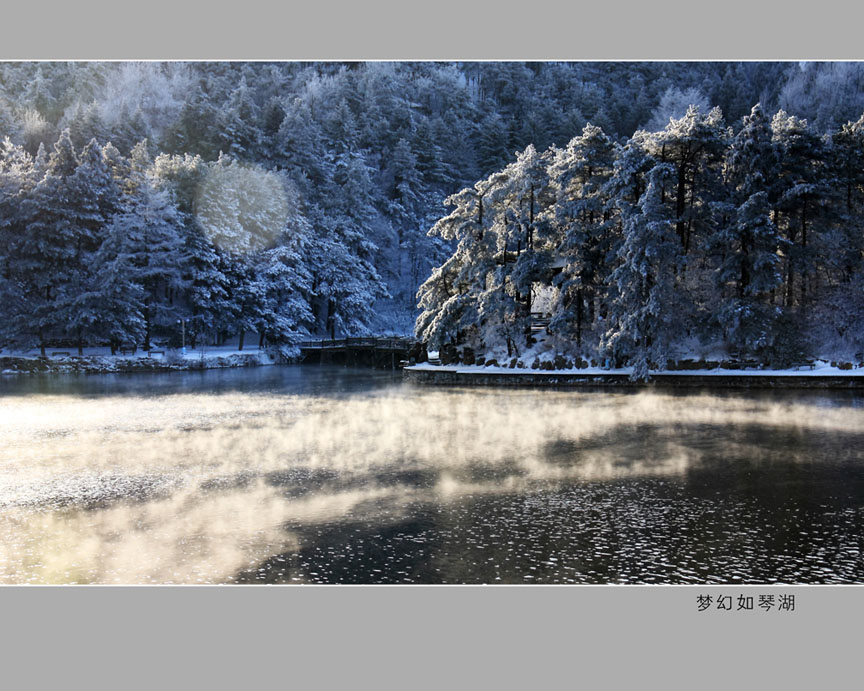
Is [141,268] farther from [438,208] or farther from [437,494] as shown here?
[437,494]

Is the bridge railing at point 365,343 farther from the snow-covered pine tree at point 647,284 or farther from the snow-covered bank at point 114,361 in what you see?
the snow-covered pine tree at point 647,284

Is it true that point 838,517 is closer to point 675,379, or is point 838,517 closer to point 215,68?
point 675,379

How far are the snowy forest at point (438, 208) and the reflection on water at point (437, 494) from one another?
11047mm

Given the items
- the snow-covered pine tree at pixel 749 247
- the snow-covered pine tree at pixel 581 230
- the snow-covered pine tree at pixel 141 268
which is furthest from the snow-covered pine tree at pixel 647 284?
the snow-covered pine tree at pixel 141 268

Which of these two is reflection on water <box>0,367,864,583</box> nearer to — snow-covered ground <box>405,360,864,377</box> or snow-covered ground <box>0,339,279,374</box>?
snow-covered ground <box>405,360,864,377</box>

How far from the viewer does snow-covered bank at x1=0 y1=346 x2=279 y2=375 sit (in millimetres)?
47000

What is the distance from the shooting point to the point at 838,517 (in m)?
12.5

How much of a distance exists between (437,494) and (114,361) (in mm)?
39822

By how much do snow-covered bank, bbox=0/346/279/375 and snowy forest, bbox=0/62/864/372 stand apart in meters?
1.59

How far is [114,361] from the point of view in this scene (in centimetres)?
4828

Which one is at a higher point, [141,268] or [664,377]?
[141,268]

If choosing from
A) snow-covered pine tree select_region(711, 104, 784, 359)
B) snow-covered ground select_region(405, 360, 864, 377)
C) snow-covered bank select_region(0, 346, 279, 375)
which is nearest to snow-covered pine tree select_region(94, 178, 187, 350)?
snow-covered bank select_region(0, 346, 279, 375)

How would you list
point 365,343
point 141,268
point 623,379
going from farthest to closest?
1. point 365,343
2. point 141,268
3. point 623,379

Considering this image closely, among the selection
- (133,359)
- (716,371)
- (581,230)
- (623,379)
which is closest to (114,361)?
(133,359)
